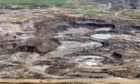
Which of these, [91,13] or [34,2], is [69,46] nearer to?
[91,13]

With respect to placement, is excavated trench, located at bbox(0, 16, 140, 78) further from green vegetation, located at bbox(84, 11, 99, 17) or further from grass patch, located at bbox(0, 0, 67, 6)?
grass patch, located at bbox(0, 0, 67, 6)

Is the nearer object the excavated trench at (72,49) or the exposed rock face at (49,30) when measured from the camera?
the excavated trench at (72,49)

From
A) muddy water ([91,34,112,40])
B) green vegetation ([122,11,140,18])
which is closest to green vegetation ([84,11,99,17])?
green vegetation ([122,11,140,18])

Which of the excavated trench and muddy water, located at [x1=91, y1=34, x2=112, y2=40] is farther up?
the excavated trench

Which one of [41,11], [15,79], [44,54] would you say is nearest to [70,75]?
[15,79]

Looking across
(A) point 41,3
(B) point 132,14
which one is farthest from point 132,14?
(A) point 41,3

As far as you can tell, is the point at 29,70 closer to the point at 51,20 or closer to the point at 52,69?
the point at 52,69

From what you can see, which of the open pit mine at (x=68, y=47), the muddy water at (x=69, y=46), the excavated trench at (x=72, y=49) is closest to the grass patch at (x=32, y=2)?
the open pit mine at (x=68, y=47)

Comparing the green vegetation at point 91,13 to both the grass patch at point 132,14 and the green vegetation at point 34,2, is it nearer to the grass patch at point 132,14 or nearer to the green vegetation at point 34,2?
the grass patch at point 132,14
